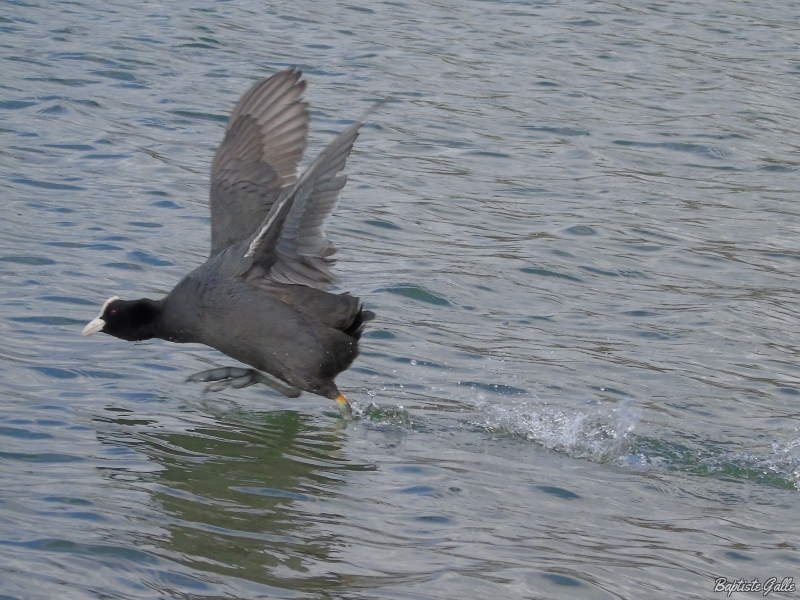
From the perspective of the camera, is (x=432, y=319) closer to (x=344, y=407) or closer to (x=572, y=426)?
(x=344, y=407)

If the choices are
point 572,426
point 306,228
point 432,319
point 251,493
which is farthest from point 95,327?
point 572,426

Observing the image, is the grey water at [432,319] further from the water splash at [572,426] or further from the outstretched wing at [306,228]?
the outstretched wing at [306,228]

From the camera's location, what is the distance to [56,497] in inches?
163

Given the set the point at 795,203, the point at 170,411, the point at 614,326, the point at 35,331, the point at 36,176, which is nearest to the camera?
the point at 170,411

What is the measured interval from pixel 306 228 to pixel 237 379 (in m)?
0.84

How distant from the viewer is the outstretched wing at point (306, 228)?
15.8 ft

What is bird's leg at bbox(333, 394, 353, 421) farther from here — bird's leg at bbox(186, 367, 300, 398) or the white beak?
the white beak

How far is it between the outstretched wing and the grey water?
640 mm

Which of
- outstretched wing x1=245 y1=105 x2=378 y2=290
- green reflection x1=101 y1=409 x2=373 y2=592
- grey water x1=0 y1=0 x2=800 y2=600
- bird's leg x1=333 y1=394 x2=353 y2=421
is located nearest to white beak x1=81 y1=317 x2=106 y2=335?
grey water x1=0 y1=0 x2=800 y2=600

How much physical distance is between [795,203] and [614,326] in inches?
111

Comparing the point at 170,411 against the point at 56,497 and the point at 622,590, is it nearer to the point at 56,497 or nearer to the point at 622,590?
the point at 56,497

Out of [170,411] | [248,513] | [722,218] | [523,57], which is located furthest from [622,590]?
[523,57]

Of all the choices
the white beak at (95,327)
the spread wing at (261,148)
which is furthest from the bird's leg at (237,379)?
the spread wing at (261,148)

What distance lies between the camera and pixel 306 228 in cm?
526
